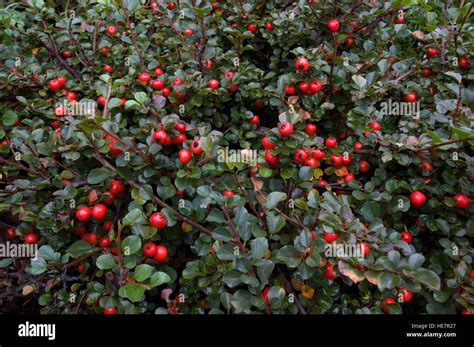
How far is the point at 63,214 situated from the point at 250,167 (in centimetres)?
64

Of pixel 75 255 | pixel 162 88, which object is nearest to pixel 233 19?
pixel 162 88

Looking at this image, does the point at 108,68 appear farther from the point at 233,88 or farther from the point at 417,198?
the point at 417,198

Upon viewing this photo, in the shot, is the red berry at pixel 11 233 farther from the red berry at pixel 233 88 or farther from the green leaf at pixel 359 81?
the green leaf at pixel 359 81

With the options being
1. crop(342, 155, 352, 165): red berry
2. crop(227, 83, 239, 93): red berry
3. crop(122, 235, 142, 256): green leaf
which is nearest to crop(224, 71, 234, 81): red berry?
crop(227, 83, 239, 93): red berry

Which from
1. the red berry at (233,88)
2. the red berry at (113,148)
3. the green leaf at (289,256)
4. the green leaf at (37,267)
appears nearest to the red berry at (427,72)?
the red berry at (233,88)

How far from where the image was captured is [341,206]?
3.47 ft

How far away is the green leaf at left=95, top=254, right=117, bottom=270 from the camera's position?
1024 millimetres

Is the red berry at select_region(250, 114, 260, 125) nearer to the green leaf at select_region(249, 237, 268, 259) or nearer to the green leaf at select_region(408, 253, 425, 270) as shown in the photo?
the green leaf at select_region(249, 237, 268, 259)

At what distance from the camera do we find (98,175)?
1171 millimetres

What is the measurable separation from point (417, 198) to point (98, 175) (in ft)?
3.38

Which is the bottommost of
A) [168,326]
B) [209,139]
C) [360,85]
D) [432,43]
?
[168,326]

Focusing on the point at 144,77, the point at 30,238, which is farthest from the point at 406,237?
the point at 30,238

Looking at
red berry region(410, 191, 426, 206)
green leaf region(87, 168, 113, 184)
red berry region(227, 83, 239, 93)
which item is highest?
red berry region(227, 83, 239, 93)

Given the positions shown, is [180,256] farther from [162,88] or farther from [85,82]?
[85,82]
